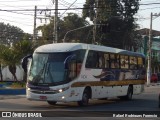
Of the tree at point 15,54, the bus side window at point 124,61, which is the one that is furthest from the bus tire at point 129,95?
the tree at point 15,54

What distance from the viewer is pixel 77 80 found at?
2086 centimetres

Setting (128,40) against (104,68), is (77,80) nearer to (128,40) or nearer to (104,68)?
(104,68)

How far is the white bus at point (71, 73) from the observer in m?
20.0

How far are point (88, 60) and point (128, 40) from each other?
4819 centimetres

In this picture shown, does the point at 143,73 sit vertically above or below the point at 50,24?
below

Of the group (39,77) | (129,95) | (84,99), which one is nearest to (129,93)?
(129,95)

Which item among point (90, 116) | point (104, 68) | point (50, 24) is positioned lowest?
point (90, 116)

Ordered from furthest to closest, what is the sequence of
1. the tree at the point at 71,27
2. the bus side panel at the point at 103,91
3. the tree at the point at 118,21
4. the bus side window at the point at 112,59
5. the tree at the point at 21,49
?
1. the tree at the point at 71,27
2. the tree at the point at 118,21
3. the tree at the point at 21,49
4. the bus side window at the point at 112,59
5. the bus side panel at the point at 103,91

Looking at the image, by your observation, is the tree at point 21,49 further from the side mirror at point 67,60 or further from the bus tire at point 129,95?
the side mirror at point 67,60

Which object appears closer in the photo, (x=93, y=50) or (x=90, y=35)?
(x=93, y=50)

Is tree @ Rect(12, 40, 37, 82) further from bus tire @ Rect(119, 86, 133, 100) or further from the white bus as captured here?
the white bus

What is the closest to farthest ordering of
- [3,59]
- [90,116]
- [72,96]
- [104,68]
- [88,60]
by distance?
[90,116]
[72,96]
[88,60]
[104,68]
[3,59]

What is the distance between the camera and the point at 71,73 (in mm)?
20578

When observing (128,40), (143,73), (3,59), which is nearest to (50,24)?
(128,40)
